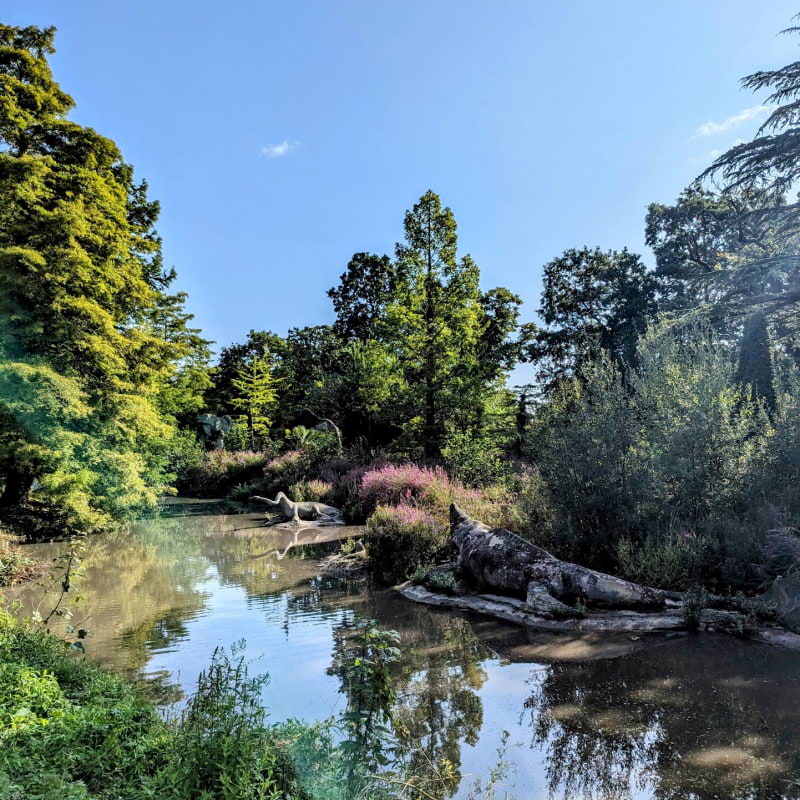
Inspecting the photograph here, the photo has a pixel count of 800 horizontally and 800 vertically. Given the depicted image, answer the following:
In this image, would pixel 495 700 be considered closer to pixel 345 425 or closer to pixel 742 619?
pixel 742 619

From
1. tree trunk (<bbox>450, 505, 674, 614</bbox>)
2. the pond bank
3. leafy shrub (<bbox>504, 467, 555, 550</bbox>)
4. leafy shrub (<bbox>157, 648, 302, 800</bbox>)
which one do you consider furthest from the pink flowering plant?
leafy shrub (<bbox>157, 648, 302, 800</bbox>)

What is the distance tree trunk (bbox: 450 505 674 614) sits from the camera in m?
6.47

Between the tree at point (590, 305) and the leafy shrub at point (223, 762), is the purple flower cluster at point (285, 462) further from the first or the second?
the leafy shrub at point (223, 762)

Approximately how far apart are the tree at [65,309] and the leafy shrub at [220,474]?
16.2 metres

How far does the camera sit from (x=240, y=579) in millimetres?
10031

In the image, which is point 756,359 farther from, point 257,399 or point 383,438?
point 257,399

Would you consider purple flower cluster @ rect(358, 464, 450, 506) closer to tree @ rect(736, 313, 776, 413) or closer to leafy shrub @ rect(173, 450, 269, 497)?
tree @ rect(736, 313, 776, 413)

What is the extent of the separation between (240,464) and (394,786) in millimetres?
30510

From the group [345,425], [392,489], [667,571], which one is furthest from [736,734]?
[345,425]

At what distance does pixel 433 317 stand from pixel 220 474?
19431 millimetres

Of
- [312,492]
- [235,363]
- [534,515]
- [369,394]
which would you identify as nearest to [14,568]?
[534,515]

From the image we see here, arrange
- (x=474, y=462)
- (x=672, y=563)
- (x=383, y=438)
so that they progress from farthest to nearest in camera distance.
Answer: (x=383, y=438) → (x=474, y=462) → (x=672, y=563)

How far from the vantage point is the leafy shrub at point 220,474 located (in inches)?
1240

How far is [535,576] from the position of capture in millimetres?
7164
